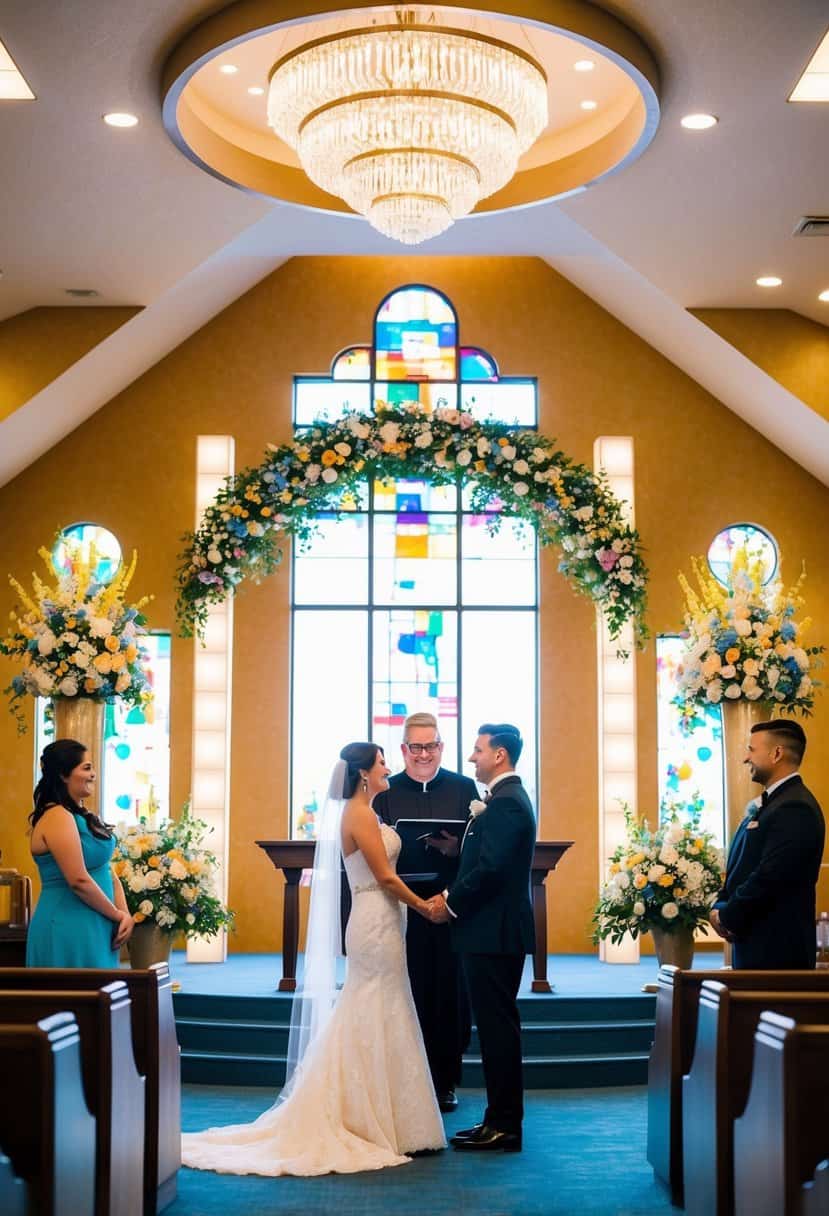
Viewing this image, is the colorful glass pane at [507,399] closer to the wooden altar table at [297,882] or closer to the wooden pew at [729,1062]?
the wooden altar table at [297,882]

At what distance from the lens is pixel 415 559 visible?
472 inches

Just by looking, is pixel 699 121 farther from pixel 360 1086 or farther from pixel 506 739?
pixel 360 1086

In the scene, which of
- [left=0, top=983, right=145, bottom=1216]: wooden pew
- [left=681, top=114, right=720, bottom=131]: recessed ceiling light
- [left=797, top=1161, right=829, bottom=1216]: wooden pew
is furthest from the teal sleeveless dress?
[left=681, top=114, right=720, bottom=131]: recessed ceiling light

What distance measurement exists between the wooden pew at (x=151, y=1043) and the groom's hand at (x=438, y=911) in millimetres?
1271

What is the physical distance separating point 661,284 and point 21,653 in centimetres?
474

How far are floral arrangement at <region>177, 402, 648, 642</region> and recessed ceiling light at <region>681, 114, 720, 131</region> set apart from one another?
259cm

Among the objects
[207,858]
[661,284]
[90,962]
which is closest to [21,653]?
[207,858]

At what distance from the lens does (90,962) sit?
583 centimetres

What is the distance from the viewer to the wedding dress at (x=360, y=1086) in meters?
5.66

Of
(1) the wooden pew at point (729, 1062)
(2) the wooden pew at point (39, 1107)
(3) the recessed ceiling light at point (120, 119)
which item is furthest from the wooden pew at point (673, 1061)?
(3) the recessed ceiling light at point (120, 119)

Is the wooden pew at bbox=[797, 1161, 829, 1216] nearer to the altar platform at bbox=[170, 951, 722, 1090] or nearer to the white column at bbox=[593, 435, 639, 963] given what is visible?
the altar platform at bbox=[170, 951, 722, 1090]

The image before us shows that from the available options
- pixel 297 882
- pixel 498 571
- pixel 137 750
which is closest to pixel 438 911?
pixel 297 882

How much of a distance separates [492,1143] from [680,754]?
19.9 ft

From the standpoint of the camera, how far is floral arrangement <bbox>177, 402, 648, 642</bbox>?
9102 mm
